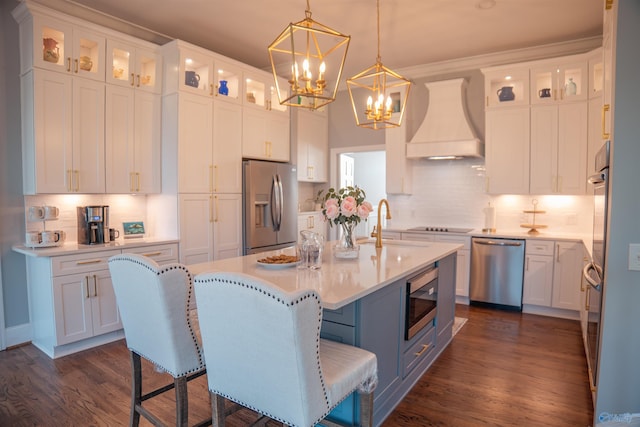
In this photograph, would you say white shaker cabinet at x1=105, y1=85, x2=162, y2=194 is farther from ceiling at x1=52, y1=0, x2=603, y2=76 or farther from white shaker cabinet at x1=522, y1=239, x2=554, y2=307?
white shaker cabinet at x1=522, y1=239, x2=554, y2=307

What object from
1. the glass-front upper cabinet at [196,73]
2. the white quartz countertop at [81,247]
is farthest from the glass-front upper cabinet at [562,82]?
the white quartz countertop at [81,247]

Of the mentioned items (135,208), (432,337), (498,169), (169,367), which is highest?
(498,169)

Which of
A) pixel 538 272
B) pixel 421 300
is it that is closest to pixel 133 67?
pixel 421 300

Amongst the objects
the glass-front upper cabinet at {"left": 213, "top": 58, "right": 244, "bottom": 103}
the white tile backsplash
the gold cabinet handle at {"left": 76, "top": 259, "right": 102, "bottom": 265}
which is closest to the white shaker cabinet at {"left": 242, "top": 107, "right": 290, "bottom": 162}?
the glass-front upper cabinet at {"left": 213, "top": 58, "right": 244, "bottom": 103}

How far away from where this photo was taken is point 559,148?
14.8 feet

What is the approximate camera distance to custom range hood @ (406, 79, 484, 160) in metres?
4.97

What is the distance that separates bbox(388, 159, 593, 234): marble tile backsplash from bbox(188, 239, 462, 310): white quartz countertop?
83.5 inches

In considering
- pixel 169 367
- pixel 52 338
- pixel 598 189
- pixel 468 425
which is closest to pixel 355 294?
Result: pixel 169 367

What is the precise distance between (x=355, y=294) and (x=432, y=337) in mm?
1642

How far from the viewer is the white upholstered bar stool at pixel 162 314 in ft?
5.69

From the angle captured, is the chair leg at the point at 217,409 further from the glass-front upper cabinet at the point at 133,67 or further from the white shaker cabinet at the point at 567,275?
the white shaker cabinet at the point at 567,275

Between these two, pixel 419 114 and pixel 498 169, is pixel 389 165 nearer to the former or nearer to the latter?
pixel 419 114

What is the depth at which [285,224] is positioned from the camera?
205 inches

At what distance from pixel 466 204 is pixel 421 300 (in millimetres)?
2835
